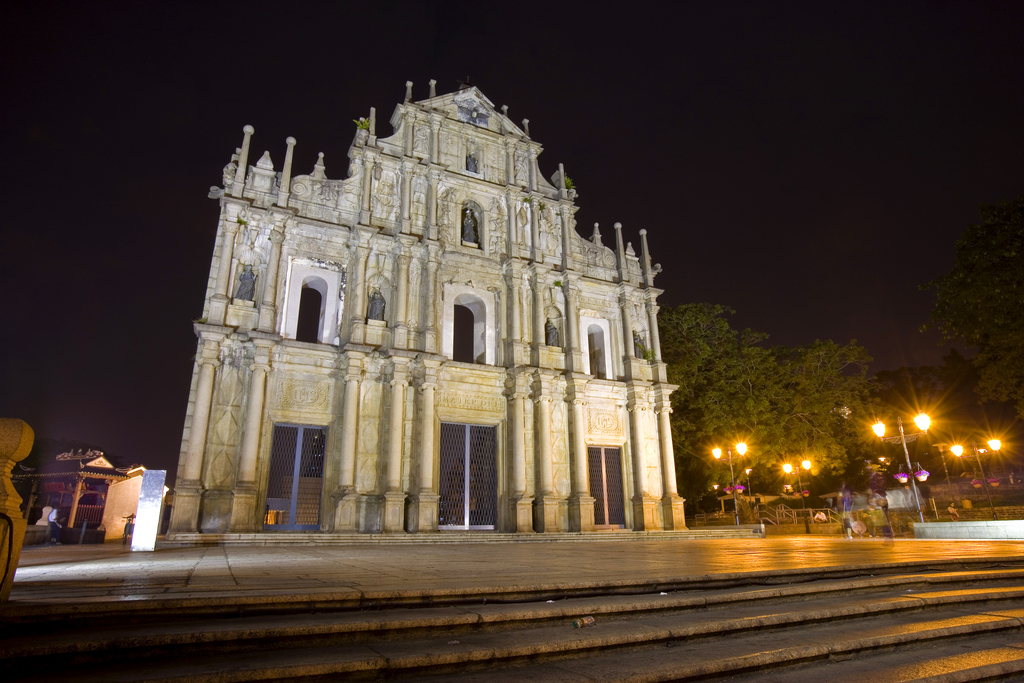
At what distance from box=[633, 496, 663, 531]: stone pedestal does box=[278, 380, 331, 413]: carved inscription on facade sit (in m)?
11.7

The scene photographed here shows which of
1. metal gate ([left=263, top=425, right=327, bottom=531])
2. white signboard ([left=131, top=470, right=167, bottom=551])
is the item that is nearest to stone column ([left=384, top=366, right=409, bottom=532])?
metal gate ([left=263, top=425, right=327, bottom=531])

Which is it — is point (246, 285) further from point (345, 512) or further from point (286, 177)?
point (345, 512)

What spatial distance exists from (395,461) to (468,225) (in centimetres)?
995

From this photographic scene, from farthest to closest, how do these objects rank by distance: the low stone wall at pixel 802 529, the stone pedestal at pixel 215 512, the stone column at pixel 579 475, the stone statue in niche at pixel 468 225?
the low stone wall at pixel 802 529 < the stone statue in niche at pixel 468 225 < the stone column at pixel 579 475 < the stone pedestal at pixel 215 512

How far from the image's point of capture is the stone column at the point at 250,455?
15.7 m

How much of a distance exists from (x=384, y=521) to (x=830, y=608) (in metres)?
14.3

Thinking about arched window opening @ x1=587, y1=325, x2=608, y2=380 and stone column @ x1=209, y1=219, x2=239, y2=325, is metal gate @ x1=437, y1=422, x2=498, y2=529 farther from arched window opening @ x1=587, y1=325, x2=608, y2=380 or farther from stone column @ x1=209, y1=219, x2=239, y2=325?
stone column @ x1=209, y1=219, x2=239, y2=325

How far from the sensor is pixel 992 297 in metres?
17.3

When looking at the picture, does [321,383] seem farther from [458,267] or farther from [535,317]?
[535,317]

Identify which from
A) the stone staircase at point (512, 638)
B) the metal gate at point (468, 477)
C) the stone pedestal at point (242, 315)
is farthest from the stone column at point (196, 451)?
the stone staircase at point (512, 638)

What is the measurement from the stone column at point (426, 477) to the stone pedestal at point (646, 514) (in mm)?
7824

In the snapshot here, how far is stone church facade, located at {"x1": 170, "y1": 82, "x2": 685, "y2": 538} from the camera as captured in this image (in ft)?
56.5

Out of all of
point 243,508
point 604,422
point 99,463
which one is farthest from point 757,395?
point 99,463

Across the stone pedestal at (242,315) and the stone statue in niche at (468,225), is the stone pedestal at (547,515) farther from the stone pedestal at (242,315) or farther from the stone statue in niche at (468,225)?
the stone pedestal at (242,315)
